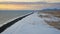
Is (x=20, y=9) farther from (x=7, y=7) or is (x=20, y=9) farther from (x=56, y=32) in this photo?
(x=56, y=32)

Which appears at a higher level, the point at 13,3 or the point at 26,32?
the point at 26,32

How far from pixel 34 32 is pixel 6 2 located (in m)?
3.33

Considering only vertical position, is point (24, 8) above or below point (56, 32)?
below

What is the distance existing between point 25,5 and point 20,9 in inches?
7.4

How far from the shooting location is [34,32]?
2.40 feet

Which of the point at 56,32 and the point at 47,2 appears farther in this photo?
the point at 47,2

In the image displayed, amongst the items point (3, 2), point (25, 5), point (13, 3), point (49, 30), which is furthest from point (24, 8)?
point (49, 30)

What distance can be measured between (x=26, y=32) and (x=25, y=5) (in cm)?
328

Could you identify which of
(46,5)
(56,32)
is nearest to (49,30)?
(56,32)

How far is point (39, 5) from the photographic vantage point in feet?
12.8

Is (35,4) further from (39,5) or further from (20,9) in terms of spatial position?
(20,9)

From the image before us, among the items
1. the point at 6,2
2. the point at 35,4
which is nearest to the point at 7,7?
the point at 6,2

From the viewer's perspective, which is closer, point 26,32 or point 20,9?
point 26,32

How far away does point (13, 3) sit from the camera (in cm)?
399
